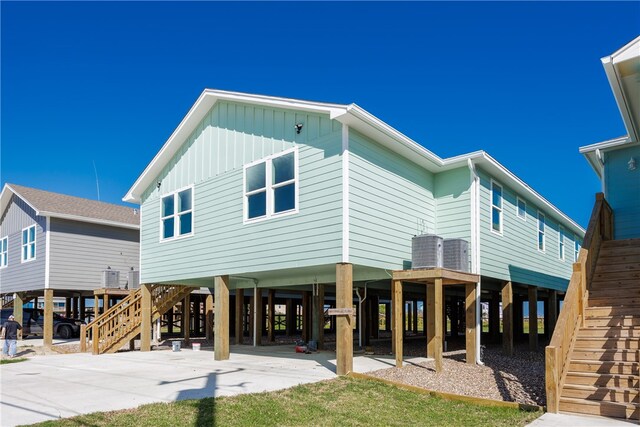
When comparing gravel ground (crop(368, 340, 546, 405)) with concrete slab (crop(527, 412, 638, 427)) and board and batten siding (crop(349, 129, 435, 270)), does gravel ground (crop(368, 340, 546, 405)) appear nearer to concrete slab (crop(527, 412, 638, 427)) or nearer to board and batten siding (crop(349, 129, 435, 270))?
concrete slab (crop(527, 412, 638, 427))

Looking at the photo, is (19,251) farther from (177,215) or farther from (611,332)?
(611,332)

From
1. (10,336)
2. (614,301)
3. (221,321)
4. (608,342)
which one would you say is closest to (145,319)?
(10,336)


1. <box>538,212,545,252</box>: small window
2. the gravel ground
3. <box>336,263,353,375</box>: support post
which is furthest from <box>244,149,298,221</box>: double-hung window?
<box>538,212,545,252</box>: small window

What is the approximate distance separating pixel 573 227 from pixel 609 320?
48.5ft

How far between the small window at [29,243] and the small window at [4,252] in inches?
90.3

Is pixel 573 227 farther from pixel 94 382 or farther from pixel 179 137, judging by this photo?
pixel 94 382

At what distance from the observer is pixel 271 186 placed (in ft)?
40.8

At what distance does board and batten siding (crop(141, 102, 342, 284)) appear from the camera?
439 inches

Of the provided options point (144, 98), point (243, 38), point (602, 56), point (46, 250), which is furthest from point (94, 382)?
point (144, 98)

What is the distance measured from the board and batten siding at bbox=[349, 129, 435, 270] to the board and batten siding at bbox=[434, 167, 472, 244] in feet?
1.47

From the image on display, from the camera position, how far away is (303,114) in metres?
11.8

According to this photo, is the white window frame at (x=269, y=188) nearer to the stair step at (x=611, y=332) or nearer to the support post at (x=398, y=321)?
the support post at (x=398, y=321)

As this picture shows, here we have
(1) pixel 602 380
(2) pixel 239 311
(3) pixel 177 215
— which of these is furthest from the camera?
(2) pixel 239 311

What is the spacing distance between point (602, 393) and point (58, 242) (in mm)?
19804
